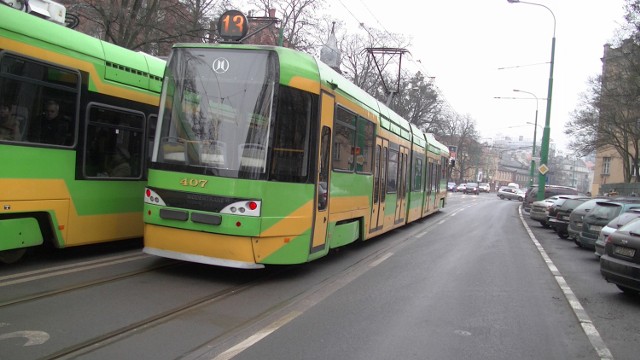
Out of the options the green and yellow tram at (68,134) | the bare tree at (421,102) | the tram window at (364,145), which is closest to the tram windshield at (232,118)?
the green and yellow tram at (68,134)

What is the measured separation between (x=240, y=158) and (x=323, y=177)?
1.66m

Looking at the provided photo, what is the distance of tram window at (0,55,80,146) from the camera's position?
22.2 ft

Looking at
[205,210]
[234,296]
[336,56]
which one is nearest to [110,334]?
[234,296]

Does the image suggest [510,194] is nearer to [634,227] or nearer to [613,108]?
[613,108]

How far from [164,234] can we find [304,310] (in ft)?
7.88

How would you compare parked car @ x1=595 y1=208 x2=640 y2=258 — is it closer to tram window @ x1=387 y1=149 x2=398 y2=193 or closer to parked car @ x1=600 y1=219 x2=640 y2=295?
parked car @ x1=600 y1=219 x2=640 y2=295

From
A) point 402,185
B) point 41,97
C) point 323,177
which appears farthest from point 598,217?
point 41,97

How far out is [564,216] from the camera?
1856 cm

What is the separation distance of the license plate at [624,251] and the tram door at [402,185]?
262 inches

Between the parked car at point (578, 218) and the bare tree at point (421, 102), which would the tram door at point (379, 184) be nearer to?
the parked car at point (578, 218)

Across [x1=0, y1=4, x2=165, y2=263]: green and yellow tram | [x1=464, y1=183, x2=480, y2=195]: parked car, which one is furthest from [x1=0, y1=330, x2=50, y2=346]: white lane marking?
[x1=464, y1=183, x2=480, y2=195]: parked car

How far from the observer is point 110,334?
193 inches

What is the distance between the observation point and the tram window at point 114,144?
26.6 ft

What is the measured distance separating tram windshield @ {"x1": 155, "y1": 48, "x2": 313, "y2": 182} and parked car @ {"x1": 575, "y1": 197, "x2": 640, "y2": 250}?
994cm
